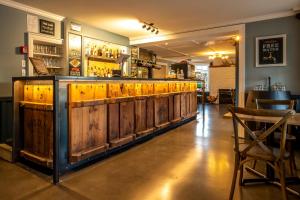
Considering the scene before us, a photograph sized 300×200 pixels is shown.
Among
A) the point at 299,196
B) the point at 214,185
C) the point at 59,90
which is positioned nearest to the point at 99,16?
the point at 59,90

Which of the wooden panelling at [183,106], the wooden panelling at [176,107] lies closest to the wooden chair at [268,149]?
the wooden panelling at [176,107]

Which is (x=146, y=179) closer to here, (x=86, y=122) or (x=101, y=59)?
(x=86, y=122)

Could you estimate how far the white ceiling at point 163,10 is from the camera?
169 inches

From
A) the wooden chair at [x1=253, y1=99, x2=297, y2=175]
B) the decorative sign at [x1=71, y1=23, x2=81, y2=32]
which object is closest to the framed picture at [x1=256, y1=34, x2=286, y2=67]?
the wooden chair at [x1=253, y1=99, x2=297, y2=175]

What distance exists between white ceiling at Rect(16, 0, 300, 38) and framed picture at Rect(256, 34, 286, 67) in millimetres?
580

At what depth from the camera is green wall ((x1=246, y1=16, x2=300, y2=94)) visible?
15.5 feet

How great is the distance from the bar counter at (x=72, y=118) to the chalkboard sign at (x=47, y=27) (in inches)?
83.4

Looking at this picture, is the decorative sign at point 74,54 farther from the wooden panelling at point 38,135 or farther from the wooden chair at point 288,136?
the wooden chair at point 288,136

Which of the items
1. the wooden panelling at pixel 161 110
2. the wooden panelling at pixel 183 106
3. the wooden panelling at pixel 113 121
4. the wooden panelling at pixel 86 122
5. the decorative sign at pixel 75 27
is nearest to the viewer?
the wooden panelling at pixel 86 122

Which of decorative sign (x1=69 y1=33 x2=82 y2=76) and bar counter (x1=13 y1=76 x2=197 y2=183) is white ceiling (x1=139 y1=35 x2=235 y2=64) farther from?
bar counter (x1=13 y1=76 x2=197 y2=183)

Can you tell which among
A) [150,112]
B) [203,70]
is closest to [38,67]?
[150,112]

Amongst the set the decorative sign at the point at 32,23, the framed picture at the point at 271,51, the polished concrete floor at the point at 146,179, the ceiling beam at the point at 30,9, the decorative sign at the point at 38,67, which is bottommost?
the polished concrete floor at the point at 146,179

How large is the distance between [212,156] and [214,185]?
108cm

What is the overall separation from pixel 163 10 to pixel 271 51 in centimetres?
261
